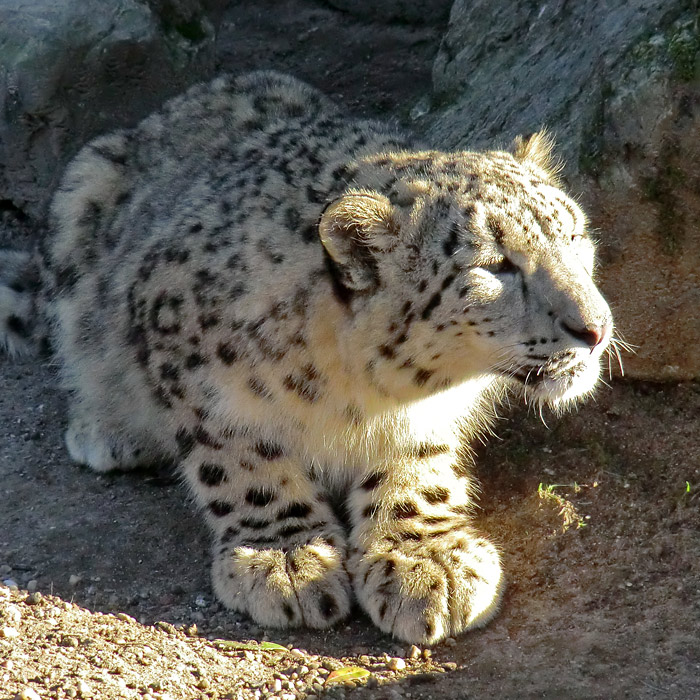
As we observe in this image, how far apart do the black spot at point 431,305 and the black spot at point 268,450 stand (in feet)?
3.30

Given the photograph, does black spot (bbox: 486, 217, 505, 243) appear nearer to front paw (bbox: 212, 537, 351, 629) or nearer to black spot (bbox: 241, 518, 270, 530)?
front paw (bbox: 212, 537, 351, 629)

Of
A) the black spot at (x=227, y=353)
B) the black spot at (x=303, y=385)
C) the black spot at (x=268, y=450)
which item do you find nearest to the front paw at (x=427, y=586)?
the black spot at (x=268, y=450)

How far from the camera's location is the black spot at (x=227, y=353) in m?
4.48

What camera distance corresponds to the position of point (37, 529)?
190 inches

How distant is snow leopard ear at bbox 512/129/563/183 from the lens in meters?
4.66

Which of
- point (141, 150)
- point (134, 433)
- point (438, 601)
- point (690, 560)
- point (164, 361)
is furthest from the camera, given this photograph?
point (141, 150)

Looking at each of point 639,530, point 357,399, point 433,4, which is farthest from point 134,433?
point 433,4

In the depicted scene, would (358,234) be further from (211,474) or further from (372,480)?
(211,474)

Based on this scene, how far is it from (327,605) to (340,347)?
1015mm

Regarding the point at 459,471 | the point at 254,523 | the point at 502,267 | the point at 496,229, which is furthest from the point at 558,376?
the point at 254,523

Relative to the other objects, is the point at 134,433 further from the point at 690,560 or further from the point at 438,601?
the point at 690,560

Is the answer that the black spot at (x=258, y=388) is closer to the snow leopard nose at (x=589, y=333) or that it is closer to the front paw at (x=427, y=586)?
the front paw at (x=427, y=586)

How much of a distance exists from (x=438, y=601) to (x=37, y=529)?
1.86 metres

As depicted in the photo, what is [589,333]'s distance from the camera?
152 inches
